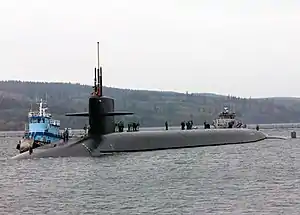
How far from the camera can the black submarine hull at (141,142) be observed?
41656 mm

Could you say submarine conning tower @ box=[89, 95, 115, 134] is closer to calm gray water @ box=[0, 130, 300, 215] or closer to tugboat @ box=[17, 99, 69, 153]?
calm gray water @ box=[0, 130, 300, 215]

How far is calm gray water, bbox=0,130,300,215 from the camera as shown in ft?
73.2

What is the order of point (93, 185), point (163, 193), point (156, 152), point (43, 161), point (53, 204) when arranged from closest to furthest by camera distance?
point (53, 204) < point (163, 193) < point (93, 185) < point (43, 161) < point (156, 152)

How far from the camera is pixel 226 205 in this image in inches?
870

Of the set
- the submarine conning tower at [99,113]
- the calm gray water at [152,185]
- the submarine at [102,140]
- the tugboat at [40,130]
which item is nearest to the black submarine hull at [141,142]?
the submarine at [102,140]

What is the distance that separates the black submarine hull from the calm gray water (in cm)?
150

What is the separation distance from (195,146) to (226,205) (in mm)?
31462

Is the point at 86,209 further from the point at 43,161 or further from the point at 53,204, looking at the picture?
the point at 43,161

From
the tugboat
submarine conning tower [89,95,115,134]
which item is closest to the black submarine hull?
submarine conning tower [89,95,115,134]

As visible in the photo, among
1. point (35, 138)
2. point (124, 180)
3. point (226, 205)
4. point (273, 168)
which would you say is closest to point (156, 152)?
point (273, 168)

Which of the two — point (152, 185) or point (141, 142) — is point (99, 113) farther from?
point (152, 185)

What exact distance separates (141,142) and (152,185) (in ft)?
64.3

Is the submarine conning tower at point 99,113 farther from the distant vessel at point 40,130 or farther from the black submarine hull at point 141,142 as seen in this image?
the distant vessel at point 40,130

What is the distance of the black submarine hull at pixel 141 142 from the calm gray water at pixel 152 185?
4.91 ft
